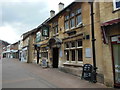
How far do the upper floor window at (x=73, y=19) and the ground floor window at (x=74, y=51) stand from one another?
1600 millimetres

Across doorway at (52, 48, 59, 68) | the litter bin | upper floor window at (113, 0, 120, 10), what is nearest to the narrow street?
the litter bin

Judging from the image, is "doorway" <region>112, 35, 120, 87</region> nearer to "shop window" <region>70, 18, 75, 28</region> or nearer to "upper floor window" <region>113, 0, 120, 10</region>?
"upper floor window" <region>113, 0, 120, 10</region>

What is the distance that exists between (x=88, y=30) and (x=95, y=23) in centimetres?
82

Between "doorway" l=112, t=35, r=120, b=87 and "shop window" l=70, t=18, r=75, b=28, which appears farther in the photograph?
"shop window" l=70, t=18, r=75, b=28

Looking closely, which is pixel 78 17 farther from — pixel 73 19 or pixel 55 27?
pixel 55 27

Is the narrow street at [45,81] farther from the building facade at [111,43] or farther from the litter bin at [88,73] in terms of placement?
the building facade at [111,43]

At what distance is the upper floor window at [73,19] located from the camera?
1004cm

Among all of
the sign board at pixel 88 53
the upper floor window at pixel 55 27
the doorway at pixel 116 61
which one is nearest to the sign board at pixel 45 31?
the upper floor window at pixel 55 27

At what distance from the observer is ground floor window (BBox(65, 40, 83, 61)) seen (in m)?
9.64

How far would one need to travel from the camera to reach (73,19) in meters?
10.7

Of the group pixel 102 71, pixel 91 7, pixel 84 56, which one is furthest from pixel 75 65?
pixel 91 7

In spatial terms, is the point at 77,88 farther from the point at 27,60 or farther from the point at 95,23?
the point at 27,60

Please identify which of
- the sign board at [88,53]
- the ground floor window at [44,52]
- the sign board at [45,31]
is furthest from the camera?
the ground floor window at [44,52]

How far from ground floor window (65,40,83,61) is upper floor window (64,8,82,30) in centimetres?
160
